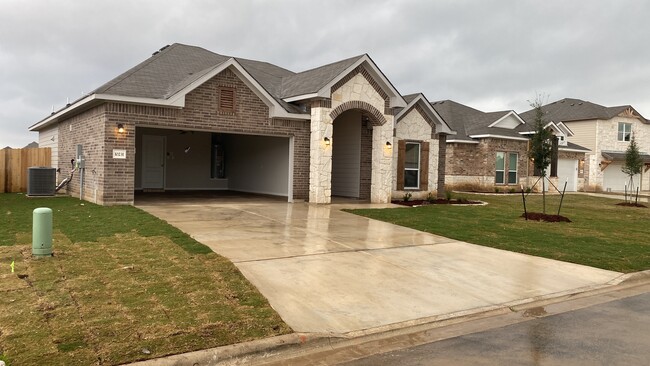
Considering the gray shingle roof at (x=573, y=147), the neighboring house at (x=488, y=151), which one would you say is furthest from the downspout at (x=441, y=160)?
the gray shingle roof at (x=573, y=147)

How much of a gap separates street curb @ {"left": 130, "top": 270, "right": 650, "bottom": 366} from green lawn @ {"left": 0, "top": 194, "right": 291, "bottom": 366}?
0.14 metres

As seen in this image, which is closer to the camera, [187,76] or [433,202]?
[187,76]

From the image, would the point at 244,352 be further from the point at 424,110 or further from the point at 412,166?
the point at 424,110

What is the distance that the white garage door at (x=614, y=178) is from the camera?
131ft

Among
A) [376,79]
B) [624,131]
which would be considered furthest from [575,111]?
[376,79]

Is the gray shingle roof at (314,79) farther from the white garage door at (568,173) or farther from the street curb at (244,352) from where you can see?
the white garage door at (568,173)

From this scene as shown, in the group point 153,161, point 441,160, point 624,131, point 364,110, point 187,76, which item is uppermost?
point 624,131

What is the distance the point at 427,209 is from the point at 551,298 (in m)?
10.4

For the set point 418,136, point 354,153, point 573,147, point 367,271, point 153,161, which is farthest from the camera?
point 573,147

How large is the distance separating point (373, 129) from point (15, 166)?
49.9 ft

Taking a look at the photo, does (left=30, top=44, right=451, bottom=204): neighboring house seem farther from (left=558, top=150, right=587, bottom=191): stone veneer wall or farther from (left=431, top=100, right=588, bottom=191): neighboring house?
(left=558, top=150, right=587, bottom=191): stone veneer wall

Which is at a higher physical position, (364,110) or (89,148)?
(364,110)

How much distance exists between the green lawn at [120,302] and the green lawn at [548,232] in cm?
664

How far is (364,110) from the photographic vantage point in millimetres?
18391
